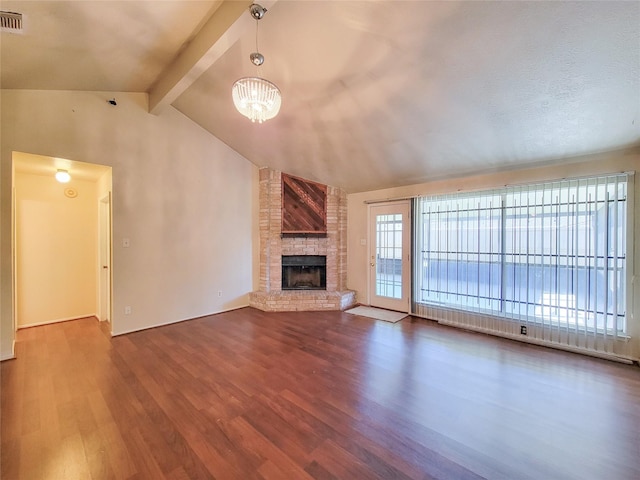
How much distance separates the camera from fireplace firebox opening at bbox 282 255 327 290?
5.30 metres

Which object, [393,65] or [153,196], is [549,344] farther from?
[153,196]

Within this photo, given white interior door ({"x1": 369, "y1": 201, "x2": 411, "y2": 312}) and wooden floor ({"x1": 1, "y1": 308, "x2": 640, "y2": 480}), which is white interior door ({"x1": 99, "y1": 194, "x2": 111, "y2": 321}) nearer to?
wooden floor ({"x1": 1, "y1": 308, "x2": 640, "y2": 480})

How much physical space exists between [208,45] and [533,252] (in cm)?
448

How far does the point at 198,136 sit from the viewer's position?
448 centimetres

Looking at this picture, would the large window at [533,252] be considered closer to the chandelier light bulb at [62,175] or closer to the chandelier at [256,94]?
the chandelier at [256,94]

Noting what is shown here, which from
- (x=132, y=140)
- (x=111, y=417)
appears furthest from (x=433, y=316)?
(x=132, y=140)

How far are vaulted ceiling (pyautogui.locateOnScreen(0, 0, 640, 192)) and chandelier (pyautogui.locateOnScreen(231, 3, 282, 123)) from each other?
1.59ft

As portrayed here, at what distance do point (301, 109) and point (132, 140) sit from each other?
259cm

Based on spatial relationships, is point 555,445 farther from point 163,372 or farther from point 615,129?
point 163,372

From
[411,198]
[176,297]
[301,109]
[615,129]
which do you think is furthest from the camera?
[411,198]

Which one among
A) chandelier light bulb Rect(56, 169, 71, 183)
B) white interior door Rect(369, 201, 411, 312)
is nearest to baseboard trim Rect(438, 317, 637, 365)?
white interior door Rect(369, 201, 411, 312)

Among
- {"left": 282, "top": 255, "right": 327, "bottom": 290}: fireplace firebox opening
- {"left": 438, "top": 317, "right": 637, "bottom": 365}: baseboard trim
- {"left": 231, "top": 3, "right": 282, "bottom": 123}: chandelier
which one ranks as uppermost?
{"left": 231, "top": 3, "right": 282, "bottom": 123}: chandelier

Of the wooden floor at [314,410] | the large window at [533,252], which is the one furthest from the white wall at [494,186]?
the wooden floor at [314,410]

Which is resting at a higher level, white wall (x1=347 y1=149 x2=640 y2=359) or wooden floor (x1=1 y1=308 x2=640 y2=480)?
white wall (x1=347 y1=149 x2=640 y2=359)
